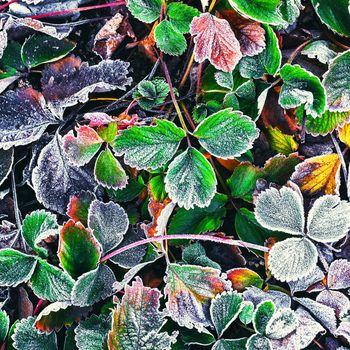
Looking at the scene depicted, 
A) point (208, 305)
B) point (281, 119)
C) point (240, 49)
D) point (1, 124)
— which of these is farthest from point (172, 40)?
point (208, 305)

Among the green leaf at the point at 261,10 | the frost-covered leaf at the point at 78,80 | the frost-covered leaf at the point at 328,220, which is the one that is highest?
the green leaf at the point at 261,10

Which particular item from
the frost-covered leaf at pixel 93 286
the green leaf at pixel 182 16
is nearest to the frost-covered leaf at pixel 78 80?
the green leaf at pixel 182 16

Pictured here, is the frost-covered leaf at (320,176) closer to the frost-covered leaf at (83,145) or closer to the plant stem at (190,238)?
the plant stem at (190,238)

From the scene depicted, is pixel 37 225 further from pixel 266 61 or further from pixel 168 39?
pixel 266 61

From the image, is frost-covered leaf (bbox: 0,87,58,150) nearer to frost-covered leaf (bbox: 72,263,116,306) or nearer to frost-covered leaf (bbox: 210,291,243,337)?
frost-covered leaf (bbox: 72,263,116,306)

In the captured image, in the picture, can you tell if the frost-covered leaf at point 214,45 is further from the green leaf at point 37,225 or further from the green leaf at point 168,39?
the green leaf at point 37,225

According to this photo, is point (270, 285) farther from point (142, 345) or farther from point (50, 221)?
point (50, 221)

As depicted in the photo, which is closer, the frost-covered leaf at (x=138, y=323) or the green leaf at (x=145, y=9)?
the frost-covered leaf at (x=138, y=323)

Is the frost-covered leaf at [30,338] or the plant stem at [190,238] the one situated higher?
the plant stem at [190,238]
